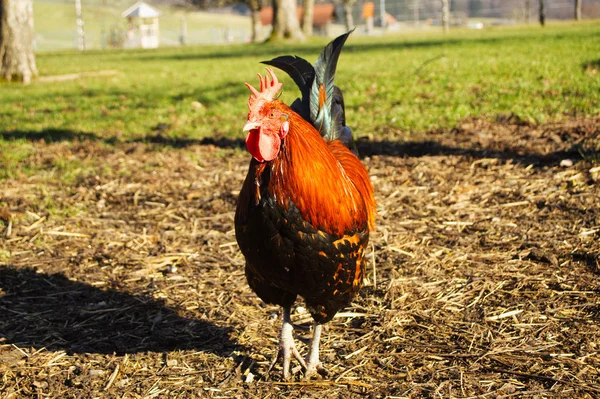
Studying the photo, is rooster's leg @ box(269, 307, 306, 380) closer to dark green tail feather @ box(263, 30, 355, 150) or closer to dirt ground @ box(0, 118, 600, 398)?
dirt ground @ box(0, 118, 600, 398)

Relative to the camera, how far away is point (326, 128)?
334 centimetres

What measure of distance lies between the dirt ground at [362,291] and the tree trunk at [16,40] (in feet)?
24.2

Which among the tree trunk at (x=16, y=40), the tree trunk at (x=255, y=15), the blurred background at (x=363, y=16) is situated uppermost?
the blurred background at (x=363, y=16)

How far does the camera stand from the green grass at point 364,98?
25.2ft

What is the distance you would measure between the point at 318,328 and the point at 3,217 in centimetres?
349

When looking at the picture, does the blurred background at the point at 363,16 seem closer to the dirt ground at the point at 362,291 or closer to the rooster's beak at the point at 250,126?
the dirt ground at the point at 362,291

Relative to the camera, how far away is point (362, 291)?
4.03 metres

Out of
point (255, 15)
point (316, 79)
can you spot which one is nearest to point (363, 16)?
point (255, 15)

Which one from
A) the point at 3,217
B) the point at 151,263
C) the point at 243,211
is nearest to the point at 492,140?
the point at 151,263

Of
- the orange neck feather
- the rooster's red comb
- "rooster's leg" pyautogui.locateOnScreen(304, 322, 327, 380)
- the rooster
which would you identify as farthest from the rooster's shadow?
the rooster's red comb

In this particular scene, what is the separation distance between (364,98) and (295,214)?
6891 millimetres

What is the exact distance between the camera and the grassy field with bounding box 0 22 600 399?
3119 millimetres

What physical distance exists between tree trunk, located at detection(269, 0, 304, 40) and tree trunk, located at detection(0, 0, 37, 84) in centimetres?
1329

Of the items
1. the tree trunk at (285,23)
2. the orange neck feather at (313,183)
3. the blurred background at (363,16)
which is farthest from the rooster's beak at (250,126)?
the blurred background at (363,16)
